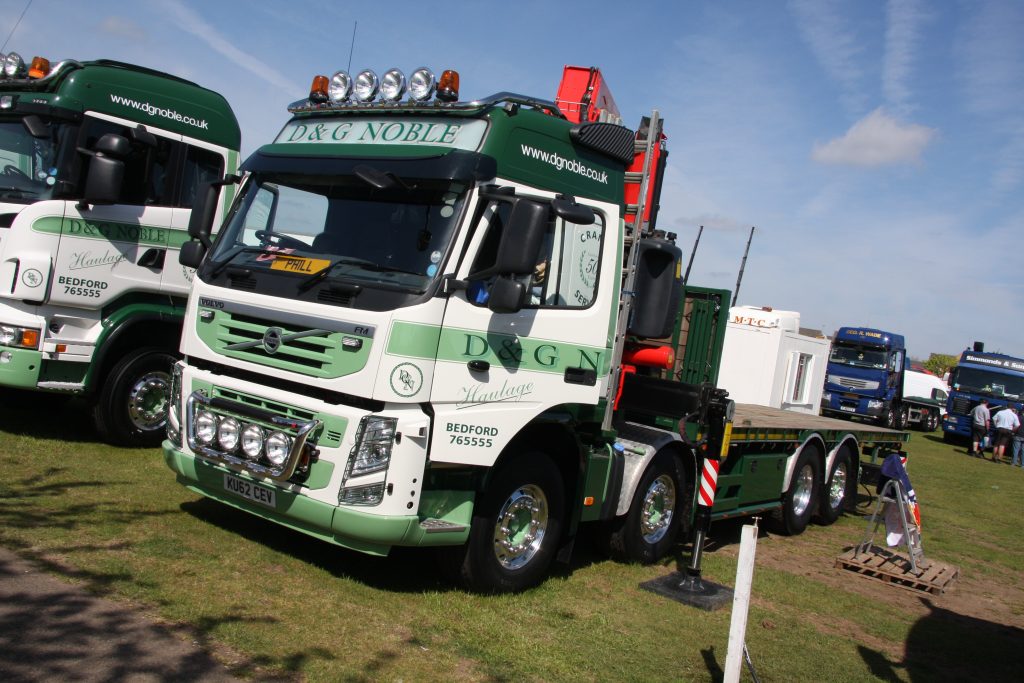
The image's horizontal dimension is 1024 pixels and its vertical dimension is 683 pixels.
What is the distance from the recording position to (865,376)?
2830 cm

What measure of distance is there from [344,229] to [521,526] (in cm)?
227

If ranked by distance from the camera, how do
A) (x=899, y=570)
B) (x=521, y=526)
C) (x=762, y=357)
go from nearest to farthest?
(x=521, y=526), (x=899, y=570), (x=762, y=357)

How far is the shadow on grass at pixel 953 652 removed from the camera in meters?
5.70

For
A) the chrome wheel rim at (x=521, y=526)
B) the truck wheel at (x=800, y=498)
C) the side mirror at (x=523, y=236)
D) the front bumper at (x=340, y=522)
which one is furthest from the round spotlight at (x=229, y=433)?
the truck wheel at (x=800, y=498)

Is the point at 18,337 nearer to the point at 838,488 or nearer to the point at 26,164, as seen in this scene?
the point at 26,164

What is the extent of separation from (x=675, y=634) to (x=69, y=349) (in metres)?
5.41

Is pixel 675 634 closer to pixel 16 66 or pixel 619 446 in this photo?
pixel 619 446

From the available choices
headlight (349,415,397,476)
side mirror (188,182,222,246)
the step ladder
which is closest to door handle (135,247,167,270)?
side mirror (188,182,222,246)

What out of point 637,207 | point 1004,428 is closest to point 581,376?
point 637,207

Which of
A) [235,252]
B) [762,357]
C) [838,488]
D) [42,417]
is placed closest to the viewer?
[235,252]

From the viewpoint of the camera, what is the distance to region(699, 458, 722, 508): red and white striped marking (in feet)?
22.4

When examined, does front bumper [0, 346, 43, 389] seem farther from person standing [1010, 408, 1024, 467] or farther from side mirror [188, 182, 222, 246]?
person standing [1010, 408, 1024, 467]

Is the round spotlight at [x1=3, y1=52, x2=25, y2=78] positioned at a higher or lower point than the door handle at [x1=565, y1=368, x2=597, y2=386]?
higher

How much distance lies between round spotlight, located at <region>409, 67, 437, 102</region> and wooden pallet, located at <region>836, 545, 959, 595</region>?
238 inches
